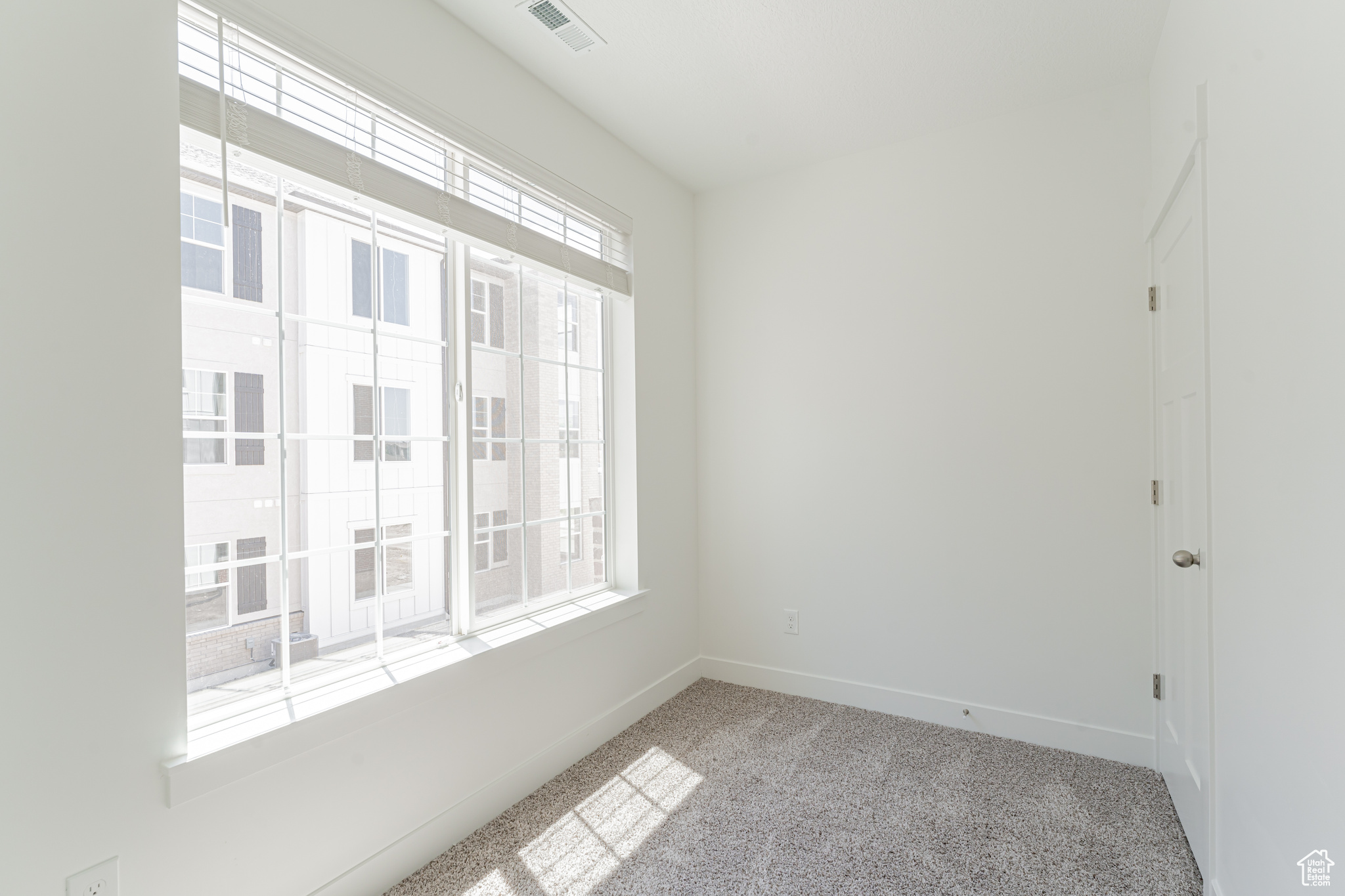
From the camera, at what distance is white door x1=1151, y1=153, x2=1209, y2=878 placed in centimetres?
175

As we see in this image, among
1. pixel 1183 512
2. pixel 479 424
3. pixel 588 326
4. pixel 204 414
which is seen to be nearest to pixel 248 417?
pixel 204 414

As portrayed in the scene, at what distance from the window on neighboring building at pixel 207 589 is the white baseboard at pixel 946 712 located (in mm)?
2443

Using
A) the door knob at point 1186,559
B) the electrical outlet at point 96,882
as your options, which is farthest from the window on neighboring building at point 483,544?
the door knob at point 1186,559

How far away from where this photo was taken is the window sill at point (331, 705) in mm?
1377

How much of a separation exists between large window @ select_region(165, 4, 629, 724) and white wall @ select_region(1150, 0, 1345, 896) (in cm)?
206

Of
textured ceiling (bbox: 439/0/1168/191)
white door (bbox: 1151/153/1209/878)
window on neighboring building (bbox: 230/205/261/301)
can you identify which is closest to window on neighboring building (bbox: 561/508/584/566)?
window on neighboring building (bbox: 230/205/261/301)

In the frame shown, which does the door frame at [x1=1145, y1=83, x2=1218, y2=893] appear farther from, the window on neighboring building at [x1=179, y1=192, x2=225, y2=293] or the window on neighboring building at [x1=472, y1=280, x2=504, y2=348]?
the window on neighboring building at [x1=179, y1=192, x2=225, y2=293]

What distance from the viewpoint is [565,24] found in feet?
6.80

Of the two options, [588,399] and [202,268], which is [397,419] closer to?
[202,268]

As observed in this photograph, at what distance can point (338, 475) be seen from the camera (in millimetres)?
1821

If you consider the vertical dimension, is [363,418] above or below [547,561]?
above

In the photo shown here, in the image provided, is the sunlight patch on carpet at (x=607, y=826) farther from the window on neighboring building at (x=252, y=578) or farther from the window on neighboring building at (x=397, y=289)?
the window on neighboring building at (x=397, y=289)

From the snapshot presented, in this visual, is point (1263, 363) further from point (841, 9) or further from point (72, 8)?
point (72, 8)
